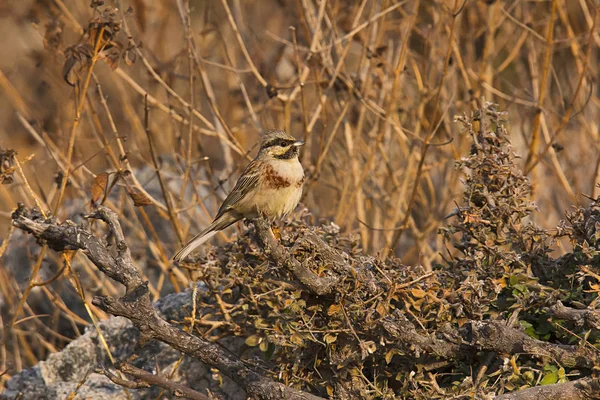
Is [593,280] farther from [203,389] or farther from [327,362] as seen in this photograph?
[203,389]

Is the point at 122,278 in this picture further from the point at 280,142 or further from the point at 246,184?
the point at 280,142

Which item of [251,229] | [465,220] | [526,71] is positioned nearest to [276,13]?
[526,71]

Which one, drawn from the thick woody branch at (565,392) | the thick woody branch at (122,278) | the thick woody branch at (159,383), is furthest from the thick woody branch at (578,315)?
the thick woody branch at (159,383)

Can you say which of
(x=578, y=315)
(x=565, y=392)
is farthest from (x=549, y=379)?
(x=578, y=315)

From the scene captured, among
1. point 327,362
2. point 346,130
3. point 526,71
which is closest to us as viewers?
point 327,362

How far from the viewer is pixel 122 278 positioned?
3.30 meters

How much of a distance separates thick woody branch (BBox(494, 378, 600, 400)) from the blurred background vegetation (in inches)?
52.1

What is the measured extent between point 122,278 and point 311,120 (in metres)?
2.54

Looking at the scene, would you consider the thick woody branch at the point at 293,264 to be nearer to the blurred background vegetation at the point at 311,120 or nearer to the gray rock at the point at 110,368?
the blurred background vegetation at the point at 311,120

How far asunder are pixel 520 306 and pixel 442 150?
2.85m

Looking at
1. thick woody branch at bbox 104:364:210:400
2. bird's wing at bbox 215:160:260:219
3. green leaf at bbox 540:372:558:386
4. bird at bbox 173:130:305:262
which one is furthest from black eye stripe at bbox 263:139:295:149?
green leaf at bbox 540:372:558:386

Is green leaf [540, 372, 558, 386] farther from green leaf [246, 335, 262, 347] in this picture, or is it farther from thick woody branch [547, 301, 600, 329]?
green leaf [246, 335, 262, 347]

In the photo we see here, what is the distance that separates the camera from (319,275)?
354 cm

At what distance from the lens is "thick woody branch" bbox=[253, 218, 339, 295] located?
3340 millimetres
